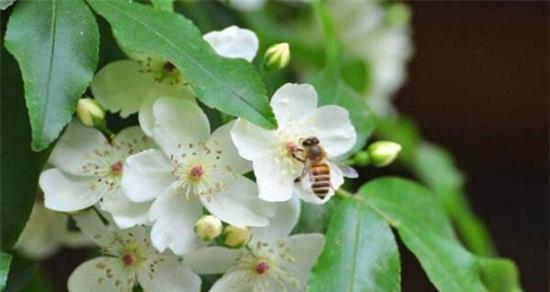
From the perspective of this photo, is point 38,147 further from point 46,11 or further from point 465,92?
point 465,92

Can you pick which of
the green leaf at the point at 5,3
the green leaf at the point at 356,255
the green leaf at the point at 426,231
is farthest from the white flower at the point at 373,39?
the green leaf at the point at 5,3

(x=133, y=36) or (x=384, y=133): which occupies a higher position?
(x=133, y=36)

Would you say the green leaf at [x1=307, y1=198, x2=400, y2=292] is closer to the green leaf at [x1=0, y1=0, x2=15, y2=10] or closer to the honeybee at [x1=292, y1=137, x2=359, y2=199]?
the honeybee at [x1=292, y1=137, x2=359, y2=199]

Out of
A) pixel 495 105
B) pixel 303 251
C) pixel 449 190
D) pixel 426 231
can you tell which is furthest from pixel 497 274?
pixel 495 105

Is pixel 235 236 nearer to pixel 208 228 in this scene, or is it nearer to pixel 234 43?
pixel 208 228

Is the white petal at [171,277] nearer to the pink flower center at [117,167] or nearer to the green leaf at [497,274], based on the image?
the pink flower center at [117,167]

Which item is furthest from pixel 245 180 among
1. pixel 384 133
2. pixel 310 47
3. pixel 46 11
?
pixel 384 133
